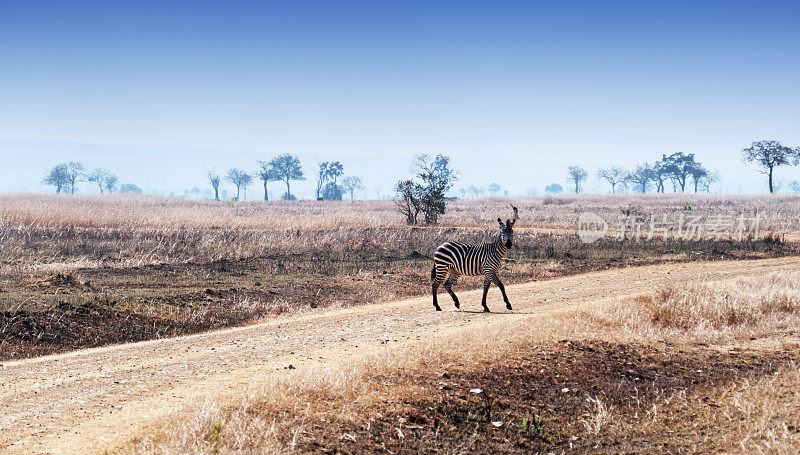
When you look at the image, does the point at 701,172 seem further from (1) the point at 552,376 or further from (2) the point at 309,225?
(1) the point at 552,376

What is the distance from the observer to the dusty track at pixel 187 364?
21.9 ft

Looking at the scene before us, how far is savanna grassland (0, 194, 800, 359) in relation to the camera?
1395cm

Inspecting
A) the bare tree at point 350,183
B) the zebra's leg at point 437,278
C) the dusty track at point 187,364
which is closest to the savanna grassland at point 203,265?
the dusty track at point 187,364

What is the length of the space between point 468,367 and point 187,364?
15.5 feet

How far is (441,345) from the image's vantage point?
9719 mm

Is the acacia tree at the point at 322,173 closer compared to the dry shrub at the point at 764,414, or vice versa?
the dry shrub at the point at 764,414

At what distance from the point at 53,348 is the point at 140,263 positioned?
8749 mm

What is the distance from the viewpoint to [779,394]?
7.91 meters

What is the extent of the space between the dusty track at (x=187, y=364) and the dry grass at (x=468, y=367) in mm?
639

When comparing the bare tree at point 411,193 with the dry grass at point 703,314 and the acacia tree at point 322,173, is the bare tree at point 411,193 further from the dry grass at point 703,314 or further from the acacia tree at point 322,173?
the acacia tree at point 322,173

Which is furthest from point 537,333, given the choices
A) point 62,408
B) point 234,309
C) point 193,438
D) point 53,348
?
point 53,348

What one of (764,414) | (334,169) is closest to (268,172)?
(334,169)

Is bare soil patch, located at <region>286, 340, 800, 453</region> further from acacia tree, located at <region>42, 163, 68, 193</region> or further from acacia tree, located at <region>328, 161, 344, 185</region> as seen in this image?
acacia tree, located at <region>42, 163, 68, 193</region>

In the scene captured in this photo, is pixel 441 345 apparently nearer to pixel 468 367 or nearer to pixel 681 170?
pixel 468 367
